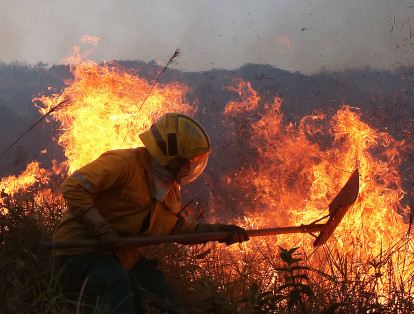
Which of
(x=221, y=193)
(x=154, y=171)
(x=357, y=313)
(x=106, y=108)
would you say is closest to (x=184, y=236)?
(x=154, y=171)

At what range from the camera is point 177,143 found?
417 cm

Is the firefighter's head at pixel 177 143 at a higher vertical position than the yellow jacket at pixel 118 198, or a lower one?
higher

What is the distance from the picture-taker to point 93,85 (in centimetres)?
813

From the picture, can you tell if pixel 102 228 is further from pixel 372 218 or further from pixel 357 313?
pixel 372 218

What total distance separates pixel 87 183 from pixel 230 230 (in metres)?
1.68

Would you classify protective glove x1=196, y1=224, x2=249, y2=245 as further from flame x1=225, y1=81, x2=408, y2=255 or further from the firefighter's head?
flame x1=225, y1=81, x2=408, y2=255

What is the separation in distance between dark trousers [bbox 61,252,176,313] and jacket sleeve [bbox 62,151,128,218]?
43cm

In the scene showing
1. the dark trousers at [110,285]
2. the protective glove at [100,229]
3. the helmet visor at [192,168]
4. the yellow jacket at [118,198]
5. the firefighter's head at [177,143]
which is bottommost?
the dark trousers at [110,285]

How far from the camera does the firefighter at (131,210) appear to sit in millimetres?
3576

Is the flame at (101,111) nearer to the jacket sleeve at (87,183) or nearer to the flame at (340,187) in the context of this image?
the flame at (340,187)

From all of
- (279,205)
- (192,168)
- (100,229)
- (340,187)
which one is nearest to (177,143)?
(192,168)

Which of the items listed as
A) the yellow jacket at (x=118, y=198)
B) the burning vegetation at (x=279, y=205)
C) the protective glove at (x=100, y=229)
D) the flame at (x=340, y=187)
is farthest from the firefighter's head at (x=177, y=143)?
the flame at (x=340, y=187)

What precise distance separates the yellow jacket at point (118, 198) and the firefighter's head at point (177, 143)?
0.15 meters

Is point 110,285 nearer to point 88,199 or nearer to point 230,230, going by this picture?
point 88,199
